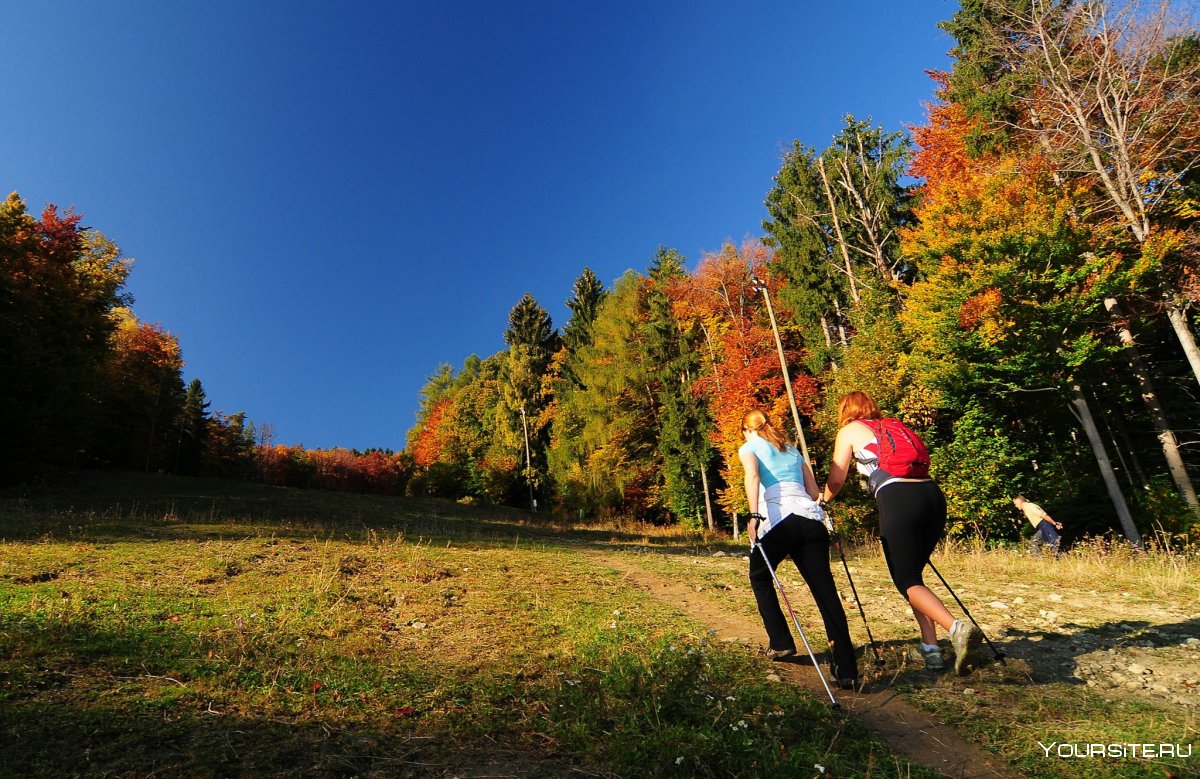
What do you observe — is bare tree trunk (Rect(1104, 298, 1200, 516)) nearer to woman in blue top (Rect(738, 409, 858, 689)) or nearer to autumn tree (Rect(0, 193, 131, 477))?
woman in blue top (Rect(738, 409, 858, 689))

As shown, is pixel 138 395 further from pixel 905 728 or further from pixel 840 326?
pixel 905 728

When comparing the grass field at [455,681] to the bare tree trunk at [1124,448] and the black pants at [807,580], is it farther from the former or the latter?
the bare tree trunk at [1124,448]

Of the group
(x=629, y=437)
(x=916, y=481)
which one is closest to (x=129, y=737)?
(x=916, y=481)

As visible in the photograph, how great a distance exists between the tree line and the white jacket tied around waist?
1371 centimetres

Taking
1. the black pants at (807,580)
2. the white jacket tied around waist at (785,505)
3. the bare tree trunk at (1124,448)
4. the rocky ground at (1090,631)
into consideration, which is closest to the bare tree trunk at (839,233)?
the bare tree trunk at (1124,448)

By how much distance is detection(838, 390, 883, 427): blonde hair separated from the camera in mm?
4547

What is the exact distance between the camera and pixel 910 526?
397 centimetres

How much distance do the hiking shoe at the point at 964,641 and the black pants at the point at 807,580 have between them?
26.2 inches

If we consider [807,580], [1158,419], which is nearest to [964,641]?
[807,580]

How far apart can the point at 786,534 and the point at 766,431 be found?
885mm

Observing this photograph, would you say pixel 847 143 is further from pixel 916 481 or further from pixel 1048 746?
pixel 1048 746

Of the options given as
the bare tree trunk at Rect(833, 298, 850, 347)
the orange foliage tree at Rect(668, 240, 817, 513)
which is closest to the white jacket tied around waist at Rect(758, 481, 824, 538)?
the orange foliage tree at Rect(668, 240, 817, 513)

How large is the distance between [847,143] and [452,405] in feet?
121

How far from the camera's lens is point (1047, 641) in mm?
5059
